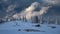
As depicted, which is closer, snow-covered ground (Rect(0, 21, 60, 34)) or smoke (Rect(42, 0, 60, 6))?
snow-covered ground (Rect(0, 21, 60, 34))

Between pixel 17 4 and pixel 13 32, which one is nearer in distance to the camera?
pixel 13 32

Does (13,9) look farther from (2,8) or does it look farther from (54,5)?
(54,5)

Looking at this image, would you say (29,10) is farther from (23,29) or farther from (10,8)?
(23,29)

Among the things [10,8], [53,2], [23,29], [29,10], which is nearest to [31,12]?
[29,10]

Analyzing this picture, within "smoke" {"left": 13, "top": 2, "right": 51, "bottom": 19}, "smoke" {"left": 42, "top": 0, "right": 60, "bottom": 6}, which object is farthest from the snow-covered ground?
"smoke" {"left": 42, "top": 0, "right": 60, "bottom": 6}

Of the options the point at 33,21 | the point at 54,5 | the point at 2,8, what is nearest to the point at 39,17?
the point at 33,21

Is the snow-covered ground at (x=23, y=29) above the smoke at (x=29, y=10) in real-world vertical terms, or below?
below

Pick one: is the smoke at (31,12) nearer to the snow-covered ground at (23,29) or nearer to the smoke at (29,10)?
the smoke at (29,10)

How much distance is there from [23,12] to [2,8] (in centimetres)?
79

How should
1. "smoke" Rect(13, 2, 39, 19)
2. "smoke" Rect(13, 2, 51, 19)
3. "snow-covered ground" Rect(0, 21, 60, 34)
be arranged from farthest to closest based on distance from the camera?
"smoke" Rect(13, 2, 39, 19), "smoke" Rect(13, 2, 51, 19), "snow-covered ground" Rect(0, 21, 60, 34)

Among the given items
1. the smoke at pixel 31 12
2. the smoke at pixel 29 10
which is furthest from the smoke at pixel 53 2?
the smoke at pixel 29 10

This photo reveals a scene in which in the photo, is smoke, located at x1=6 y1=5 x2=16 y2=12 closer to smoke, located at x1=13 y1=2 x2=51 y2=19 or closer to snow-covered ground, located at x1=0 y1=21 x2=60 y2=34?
smoke, located at x1=13 y1=2 x2=51 y2=19

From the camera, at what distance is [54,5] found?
25.1ft

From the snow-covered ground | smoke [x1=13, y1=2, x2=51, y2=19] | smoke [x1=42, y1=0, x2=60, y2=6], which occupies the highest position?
smoke [x1=42, y1=0, x2=60, y2=6]
